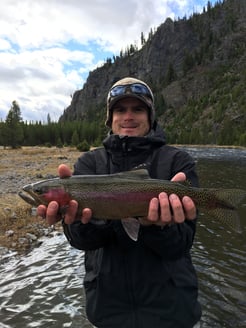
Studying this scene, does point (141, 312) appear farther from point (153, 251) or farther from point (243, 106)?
point (243, 106)

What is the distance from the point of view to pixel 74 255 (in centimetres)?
1124

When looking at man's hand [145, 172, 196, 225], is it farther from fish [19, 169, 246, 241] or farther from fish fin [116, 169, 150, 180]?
fish fin [116, 169, 150, 180]

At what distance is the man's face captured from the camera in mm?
4420

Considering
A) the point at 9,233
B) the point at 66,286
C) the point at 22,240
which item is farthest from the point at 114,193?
the point at 9,233

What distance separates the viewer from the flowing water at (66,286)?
7586 millimetres

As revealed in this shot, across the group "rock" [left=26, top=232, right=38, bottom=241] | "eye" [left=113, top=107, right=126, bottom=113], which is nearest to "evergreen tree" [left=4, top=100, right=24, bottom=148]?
"rock" [left=26, top=232, right=38, bottom=241]

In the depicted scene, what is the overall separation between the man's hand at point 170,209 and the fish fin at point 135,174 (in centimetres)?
30

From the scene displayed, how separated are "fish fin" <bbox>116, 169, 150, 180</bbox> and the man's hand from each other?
0.30 metres

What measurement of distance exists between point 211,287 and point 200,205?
246 inches

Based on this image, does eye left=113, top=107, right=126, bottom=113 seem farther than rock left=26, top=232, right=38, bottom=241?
No

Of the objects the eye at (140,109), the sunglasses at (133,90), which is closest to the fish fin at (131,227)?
the eye at (140,109)

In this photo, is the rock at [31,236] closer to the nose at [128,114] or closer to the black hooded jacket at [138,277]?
the black hooded jacket at [138,277]

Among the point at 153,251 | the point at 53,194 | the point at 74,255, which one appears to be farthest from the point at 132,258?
the point at 74,255

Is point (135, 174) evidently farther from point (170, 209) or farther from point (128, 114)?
point (128, 114)
